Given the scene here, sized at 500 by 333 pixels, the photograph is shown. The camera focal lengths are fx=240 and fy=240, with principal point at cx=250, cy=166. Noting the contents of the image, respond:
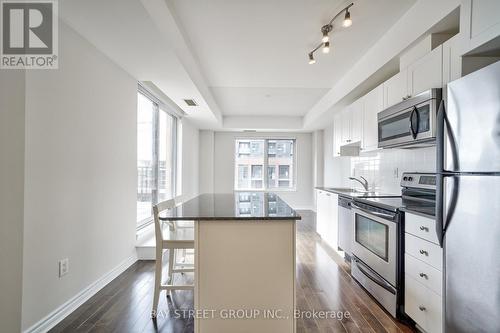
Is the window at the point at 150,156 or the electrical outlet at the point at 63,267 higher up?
the window at the point at 150,156

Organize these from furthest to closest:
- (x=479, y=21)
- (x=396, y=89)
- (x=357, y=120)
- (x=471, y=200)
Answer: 1. (x=357, y=120)
2. (x=396, y=89)
3. (x=479, y=21)
4. (x=471, y=200)

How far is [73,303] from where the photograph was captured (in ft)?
6.64

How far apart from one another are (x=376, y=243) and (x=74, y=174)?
9.10 feet

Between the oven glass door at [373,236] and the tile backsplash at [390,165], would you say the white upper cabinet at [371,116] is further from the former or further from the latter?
the oven glass door at [373,236]

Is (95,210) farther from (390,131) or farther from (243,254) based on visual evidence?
(390,131)

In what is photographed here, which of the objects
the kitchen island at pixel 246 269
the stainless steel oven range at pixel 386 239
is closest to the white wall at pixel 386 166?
the stainless steel oven range at pixel 386 239

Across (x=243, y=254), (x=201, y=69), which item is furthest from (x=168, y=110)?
(x=243, y=254)

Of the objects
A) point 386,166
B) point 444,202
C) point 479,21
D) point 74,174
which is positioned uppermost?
point 479,21

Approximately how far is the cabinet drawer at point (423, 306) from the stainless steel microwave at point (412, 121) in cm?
112

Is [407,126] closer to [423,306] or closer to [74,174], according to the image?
[423,306]

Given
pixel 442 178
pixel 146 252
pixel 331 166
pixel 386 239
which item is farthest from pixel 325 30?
pixel 331 166

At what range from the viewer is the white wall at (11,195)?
1470 mm

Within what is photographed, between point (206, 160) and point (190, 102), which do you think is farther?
point (206, 160)

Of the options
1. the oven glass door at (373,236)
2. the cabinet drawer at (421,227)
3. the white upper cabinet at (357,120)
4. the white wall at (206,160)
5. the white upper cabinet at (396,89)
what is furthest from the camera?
the white wall at (206,160)
